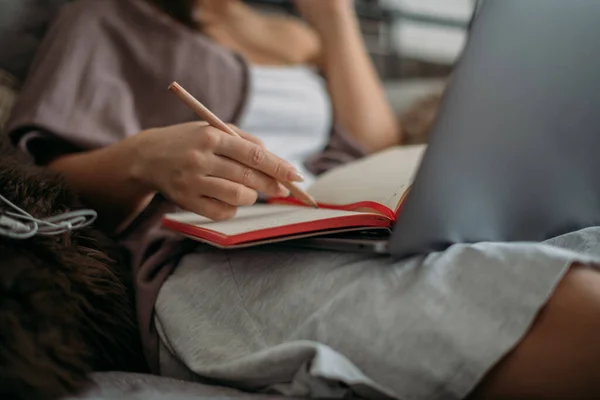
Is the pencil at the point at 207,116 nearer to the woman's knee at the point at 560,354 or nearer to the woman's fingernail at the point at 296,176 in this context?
the woman's fingernail at the point at 296,176

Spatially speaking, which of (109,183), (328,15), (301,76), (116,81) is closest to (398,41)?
(328,15)

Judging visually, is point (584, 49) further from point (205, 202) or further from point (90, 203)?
point (90, 203)

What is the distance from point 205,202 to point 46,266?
0.14m

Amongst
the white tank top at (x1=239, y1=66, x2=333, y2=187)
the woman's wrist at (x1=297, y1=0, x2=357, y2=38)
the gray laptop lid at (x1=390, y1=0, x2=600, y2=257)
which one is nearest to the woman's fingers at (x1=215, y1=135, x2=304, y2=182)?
the gray laptop lid at (x1=390, y1=0, x2=600, y2=257)

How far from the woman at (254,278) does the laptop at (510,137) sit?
28 millimetres

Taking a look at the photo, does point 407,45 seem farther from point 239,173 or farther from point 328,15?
point 239,173

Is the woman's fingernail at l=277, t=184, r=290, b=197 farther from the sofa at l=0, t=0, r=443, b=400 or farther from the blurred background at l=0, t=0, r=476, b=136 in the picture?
the blurred background at l=0, t=0, r=476, b=136

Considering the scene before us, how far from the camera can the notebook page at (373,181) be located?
0.52 meters

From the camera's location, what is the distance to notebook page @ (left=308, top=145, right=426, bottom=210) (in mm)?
519

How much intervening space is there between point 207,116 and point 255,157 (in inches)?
2.1

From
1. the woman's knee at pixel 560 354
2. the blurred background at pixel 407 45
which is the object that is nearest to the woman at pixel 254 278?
the woman's knee at pixel 560 354

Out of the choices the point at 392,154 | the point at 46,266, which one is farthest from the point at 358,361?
the point at 392,154

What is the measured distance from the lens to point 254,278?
0.48m

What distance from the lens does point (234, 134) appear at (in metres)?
0.49
